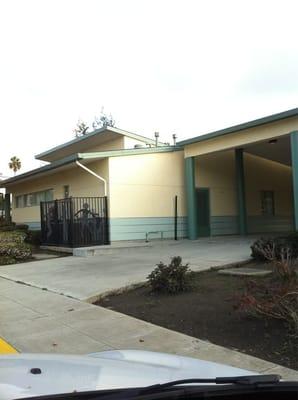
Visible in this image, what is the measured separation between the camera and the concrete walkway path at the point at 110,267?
11.2 m

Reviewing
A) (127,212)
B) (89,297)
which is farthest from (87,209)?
(89,297)

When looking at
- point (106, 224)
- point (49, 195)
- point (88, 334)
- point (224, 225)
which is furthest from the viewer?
point (49, 195)

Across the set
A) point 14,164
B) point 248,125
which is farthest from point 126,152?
point 14,164

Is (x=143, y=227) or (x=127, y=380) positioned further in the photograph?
(x=143, y=227)

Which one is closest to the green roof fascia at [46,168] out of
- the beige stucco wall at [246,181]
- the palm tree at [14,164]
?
the beige stucco wall at [246,181]

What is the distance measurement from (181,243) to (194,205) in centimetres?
217

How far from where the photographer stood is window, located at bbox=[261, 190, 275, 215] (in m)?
26.2

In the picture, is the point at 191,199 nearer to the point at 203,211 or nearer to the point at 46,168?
the point at 203,211

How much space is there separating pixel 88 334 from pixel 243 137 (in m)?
13.2

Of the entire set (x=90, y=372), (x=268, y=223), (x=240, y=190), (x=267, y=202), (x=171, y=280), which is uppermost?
(x=240, y=190)

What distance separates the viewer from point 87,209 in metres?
20.4

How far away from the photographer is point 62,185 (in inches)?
1006

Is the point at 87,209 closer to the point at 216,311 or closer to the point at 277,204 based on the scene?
the point at 277,204

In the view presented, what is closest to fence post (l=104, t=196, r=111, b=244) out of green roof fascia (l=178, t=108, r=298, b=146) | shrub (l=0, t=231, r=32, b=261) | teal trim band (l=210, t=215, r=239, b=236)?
shrub (l=0, t=231, r=32, b=261)
